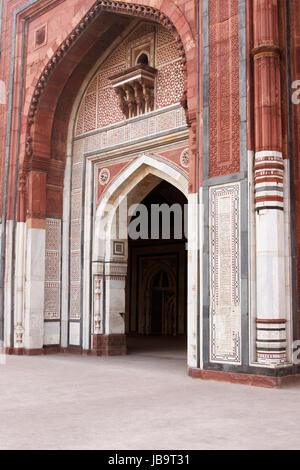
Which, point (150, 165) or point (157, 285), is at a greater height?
point (150, 165)

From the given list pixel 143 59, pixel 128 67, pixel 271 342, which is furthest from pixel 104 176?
pixel 271 342

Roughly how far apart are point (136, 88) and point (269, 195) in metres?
3.31

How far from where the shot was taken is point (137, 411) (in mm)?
4086

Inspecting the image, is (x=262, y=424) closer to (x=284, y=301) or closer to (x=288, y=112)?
(x=284, y=301)

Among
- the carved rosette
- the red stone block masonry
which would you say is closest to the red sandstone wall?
the red stone block masonry

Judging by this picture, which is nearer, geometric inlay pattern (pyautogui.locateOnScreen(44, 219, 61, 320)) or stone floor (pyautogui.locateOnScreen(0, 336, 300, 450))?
stone floor (pyautogui.locateOnScreen(0, 336, 300, 450))

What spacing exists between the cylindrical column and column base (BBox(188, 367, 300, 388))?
15 cm

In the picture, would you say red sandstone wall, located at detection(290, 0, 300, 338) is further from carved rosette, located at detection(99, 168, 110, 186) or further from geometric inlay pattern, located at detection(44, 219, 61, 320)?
geometric inlay pattern, located at detection(44, 219, 61, 320)

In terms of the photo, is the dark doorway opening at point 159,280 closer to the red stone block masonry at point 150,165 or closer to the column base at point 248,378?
the red stone block masonry at point 150,165

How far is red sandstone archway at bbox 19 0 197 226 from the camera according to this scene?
324 inches

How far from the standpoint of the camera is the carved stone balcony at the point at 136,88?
7.79 meters

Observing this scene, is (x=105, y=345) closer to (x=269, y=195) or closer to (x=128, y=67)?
(x=269, y=195)

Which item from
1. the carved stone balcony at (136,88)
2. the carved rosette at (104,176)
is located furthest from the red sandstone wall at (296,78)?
the carved rosette at (104,176)
